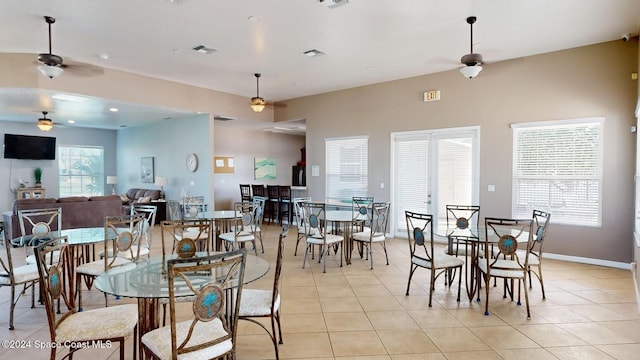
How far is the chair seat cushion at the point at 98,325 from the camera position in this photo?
6.61 ft

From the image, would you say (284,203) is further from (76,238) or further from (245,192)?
(76,238)

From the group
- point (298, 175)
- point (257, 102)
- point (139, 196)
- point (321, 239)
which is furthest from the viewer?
point (298, 175)

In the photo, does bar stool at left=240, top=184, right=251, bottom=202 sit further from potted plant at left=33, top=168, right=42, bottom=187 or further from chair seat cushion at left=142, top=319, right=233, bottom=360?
chair seat cushion at left=142, top=319, right=233, bottom=360

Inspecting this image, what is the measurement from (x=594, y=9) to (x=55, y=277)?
18.7ft

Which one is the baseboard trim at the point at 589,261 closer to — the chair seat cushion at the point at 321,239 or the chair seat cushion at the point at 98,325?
the chair seat cushion at the point at 321,239

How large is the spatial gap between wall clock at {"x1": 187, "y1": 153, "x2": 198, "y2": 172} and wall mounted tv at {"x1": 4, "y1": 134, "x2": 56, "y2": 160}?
198 inches

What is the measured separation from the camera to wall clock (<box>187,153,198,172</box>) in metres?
8.24

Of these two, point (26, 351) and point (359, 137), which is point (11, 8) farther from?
point (359, 137)

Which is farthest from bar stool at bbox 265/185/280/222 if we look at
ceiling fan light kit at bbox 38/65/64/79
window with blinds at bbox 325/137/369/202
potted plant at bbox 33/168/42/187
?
potted plant at bbox 33/168/42/187

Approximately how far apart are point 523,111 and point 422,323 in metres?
4.14

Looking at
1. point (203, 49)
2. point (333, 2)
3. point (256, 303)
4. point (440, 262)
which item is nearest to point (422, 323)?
point (440, 262)

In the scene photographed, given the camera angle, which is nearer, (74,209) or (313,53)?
(313,53)

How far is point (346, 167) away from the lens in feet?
25.6

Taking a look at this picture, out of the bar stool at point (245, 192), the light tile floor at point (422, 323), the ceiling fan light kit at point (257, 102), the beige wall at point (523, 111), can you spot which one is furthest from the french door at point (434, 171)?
the bar stool at point (245, 192)
